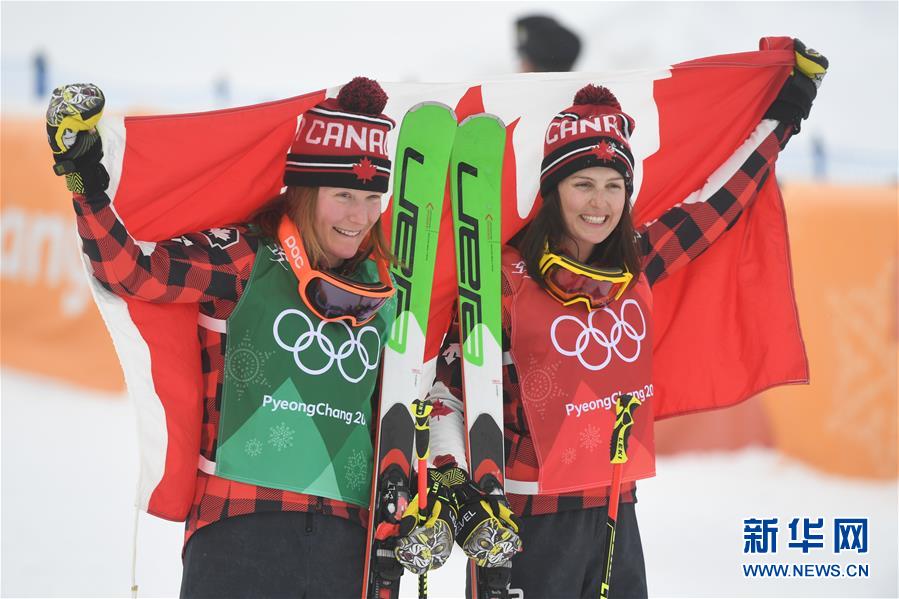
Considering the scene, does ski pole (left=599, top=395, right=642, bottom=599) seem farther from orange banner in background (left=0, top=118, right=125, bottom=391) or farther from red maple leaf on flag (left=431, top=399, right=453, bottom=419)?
orange banner in background (left=0, top=118, right=125, bottom=391)

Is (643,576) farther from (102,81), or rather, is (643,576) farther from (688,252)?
(102,81)

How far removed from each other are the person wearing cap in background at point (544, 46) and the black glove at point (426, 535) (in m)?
1.93

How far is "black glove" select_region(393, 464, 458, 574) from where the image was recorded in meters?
2.30

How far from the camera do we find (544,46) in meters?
3.81

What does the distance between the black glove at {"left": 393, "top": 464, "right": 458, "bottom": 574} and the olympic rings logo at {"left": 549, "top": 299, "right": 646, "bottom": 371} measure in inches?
19.2

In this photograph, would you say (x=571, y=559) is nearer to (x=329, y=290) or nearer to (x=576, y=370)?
(x=576, y=370)

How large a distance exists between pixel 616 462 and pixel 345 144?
99cm

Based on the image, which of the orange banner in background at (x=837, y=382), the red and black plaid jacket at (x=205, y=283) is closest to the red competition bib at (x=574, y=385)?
the red and black plaid jacket at (x=205, y=283)

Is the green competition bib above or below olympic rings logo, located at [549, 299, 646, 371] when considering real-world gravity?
below

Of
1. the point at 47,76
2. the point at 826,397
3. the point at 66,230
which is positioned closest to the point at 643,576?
the point at 826,397

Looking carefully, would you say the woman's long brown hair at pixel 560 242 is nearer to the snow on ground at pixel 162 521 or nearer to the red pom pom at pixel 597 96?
the red pom pom at pixel 597 96

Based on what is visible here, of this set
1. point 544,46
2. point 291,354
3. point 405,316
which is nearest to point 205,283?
point 291,354

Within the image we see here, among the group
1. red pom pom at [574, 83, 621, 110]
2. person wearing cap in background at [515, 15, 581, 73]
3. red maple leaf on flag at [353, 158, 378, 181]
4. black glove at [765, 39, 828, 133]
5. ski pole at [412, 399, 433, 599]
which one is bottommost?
ski pole at [412, 399, 433, 599]

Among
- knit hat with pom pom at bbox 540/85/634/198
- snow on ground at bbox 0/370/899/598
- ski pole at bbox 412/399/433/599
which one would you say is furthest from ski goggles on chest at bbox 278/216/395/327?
snow on ground at bbox 0/370/899/598
